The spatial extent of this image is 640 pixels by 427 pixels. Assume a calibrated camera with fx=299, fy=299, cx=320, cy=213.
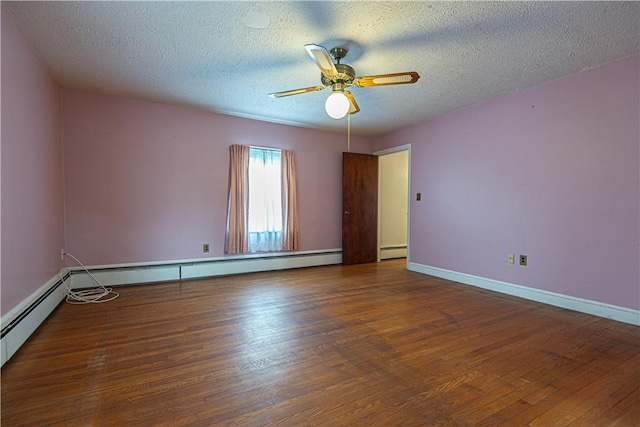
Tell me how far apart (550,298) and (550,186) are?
117cm

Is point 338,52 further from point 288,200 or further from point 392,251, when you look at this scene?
point 392,251

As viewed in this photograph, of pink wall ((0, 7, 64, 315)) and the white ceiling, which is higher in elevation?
the white ceiling

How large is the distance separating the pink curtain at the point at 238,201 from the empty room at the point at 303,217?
28mm

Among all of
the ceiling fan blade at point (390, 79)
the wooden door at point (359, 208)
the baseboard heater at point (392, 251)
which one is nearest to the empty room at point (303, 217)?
the ceiling fan blade at point (390, 79)

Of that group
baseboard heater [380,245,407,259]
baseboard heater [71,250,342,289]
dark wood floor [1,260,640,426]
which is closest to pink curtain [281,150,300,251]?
baseboard heater [71,250,342,289]

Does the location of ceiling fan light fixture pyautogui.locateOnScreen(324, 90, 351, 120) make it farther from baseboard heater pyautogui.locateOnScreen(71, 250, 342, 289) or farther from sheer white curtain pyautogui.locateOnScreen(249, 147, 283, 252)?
baseboard heater pyautogui.locateOnScreen(71, 250, 342, 289)

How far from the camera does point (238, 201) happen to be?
4.36 meters

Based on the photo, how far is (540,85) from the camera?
3.21 meters

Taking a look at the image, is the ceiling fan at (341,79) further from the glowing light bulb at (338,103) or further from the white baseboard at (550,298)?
the white baseboard at (550,298)

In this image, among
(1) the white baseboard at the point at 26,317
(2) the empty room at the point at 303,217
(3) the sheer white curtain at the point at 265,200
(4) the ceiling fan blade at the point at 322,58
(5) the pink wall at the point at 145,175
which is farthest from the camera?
(3) the sheer white curtain at the point at 265,200

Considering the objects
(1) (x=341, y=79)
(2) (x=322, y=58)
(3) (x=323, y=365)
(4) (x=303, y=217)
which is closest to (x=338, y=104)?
(1) (x=341, y=79)

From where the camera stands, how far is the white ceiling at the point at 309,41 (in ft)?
6.70

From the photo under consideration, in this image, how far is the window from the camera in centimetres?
435

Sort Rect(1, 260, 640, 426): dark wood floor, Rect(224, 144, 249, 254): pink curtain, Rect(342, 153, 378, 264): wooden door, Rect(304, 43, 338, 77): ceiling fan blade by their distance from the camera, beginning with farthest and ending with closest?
Rect(342, 153, 378, 264): wooden door → Rect(224, 144, 249, 254): pink curtain → Rect(304, 43, 338, 77): ceiling fan blade → Rect(1, 260, 640, 426): dark wood floor
